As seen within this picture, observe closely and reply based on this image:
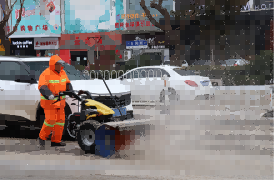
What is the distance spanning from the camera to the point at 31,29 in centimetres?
2997

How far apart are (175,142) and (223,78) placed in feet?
39.0

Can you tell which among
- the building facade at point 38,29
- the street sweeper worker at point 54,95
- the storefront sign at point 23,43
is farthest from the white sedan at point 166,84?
the storefront sign at point 23,43

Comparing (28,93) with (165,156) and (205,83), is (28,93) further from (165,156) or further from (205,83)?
(205,83)

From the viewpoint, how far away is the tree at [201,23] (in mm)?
16797

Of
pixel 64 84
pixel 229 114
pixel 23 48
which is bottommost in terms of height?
pixel 229 114

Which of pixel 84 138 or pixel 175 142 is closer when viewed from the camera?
pixel 84 138

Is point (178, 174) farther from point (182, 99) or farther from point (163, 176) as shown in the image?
point (182, 99)

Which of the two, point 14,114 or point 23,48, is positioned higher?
point 23,48

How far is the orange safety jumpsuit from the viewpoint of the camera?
5953mm

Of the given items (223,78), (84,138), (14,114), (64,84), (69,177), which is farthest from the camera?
(223,78)

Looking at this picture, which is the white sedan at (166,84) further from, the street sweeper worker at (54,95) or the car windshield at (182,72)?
the street sweeper worker at (54,95)

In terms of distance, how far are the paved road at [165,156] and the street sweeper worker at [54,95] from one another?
1.37 ft

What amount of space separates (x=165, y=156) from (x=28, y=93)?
3.03 m

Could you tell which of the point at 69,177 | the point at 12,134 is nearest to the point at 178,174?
the point at 69,177
